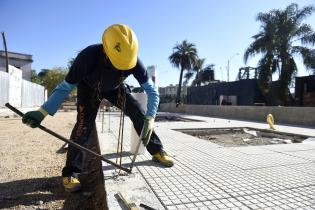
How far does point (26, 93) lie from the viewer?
2677 cm

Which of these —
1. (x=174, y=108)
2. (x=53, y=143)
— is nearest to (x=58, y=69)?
(x=174, y=108)

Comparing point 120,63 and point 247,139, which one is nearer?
point 120,63

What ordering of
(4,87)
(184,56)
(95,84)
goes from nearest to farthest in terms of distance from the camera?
(95,84) < (4,87) < (184,56)

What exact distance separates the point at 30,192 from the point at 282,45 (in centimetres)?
2295

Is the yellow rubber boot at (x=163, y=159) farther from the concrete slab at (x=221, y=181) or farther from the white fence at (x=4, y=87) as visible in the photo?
the white fence at (x=4, y=87)

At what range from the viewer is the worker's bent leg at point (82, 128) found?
3.40 meters

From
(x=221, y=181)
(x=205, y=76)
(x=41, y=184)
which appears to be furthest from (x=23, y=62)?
(x=221, y=181)

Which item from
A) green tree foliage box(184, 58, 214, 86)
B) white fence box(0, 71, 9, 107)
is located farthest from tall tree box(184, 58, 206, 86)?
white fence box(0, 71, 9, 107)

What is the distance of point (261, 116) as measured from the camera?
1502 centimetres

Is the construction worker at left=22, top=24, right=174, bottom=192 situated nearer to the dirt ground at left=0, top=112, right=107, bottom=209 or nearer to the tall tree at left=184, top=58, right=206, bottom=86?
the dirt ground at left=0, top=112, right=107, bottom=209

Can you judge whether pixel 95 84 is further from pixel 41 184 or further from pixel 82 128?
pixel 41 184

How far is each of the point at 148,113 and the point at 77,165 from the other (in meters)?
1.01

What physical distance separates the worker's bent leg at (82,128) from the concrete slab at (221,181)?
39cm

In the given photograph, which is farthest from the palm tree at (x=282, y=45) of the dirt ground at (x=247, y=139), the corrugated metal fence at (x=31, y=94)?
the corrugated metal fence at (x=31, y=94)
